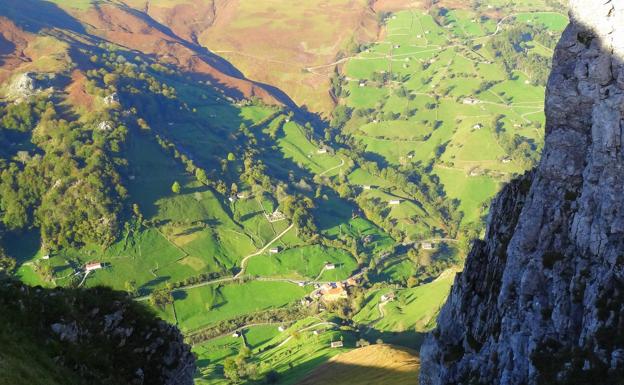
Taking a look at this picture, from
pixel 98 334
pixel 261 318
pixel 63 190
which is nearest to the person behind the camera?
pixel 98 334

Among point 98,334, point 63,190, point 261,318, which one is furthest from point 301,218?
point 98,334

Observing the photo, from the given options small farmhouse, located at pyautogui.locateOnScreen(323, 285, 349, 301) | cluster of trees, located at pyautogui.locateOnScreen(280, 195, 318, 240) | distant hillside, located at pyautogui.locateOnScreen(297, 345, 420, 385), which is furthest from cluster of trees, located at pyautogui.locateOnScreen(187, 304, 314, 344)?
distant hillside, located at pyautogui.locateOnScreen(297, 345, 420, 385)

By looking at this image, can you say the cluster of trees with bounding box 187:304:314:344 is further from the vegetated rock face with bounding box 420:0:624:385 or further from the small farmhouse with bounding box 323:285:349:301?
the vegetated rock face with bounding box 420:0:624:385

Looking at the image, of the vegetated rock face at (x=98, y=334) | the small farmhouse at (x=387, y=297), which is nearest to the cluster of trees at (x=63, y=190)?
the small farmhouse at (x=387, y=297)

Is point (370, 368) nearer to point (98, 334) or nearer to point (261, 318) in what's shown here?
point (261, 318)

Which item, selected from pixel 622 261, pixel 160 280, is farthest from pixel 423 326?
pixel 622 261

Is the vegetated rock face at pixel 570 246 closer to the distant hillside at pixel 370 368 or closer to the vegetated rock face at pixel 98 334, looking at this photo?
the vegetated rock face at pixel 98 334
